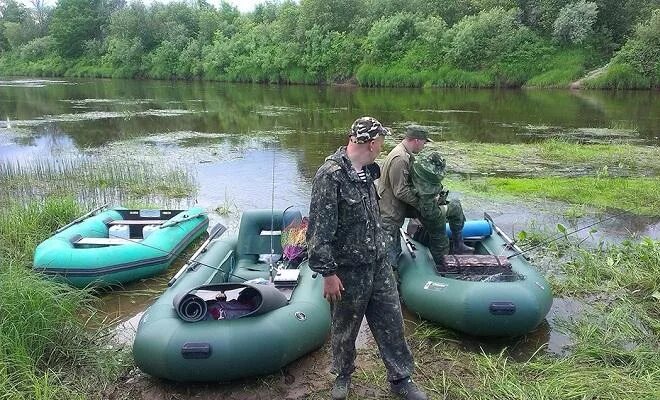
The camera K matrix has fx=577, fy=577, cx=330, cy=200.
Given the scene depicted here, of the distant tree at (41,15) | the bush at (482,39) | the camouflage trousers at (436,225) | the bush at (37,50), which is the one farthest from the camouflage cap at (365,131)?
the distant tree at (41,15)

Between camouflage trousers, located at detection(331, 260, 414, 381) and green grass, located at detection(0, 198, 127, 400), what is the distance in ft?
4.82

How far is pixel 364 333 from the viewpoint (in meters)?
4.23

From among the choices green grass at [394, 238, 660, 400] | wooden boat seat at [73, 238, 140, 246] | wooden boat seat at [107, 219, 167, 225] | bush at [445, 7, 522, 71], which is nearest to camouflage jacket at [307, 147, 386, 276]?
green grass at [394, 238, 660, 400]

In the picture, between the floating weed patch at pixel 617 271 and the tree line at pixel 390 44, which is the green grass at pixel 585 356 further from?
the tree line at pixel 390 44

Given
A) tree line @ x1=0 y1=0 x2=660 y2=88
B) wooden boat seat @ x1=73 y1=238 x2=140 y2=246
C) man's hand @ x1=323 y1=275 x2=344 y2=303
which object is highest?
tree line @ x1=0 y1=0 x2=660 y2=88

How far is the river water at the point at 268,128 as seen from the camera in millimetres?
8062

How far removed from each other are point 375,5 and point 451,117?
62.4ft

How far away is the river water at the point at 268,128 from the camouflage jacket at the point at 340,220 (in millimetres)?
1905

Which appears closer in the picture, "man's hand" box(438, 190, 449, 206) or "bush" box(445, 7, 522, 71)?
"man's hand" box(438, 190, 449, 206)

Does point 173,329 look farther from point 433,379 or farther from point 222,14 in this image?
point 222,14

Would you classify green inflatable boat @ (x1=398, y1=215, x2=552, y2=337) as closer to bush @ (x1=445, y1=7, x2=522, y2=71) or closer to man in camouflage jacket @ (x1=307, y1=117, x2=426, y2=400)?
man in camouflage jacket @ (x1=307, y1=117, x2=426, y2=400)

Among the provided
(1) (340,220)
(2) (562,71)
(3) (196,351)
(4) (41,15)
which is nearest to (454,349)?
(1) (340,220)

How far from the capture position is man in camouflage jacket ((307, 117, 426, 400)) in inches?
109

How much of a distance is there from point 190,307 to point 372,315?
1.13 meters
